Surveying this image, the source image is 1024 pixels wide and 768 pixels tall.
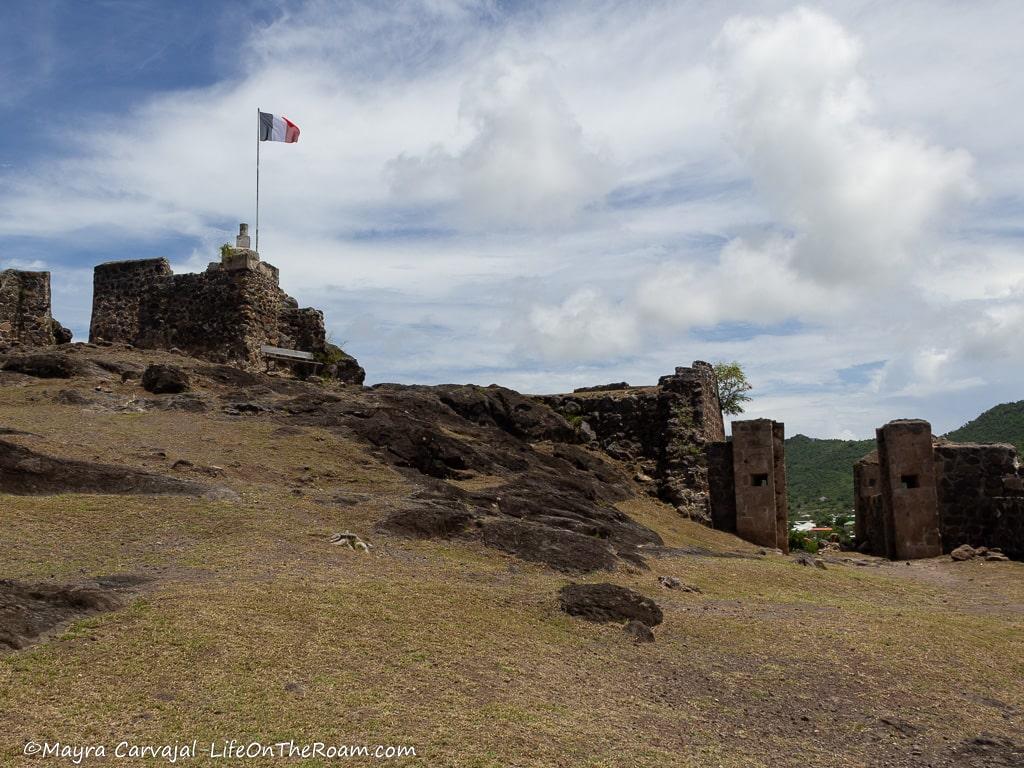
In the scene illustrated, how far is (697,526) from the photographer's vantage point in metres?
24.1

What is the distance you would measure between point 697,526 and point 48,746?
64.9ft

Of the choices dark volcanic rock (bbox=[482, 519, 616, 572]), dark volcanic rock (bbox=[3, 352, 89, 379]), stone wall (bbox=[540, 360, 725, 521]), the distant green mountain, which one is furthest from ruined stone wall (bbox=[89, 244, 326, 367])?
the distant green mountain

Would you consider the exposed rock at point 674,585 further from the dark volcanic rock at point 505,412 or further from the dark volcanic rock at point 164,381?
the dark volcanic rock at point 505,412

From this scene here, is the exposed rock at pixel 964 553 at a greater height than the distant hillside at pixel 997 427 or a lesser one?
lesser

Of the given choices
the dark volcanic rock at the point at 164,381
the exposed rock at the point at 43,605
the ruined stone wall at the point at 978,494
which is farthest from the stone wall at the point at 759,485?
the exposed rock at the point at 43,605

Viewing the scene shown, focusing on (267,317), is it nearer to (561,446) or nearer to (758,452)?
(561,446)

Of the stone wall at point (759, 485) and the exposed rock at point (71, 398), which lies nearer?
the exposed rock at point (71, 398)

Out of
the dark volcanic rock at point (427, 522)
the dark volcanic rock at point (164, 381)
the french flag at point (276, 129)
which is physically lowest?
the dark volcanic rock at point (427, 522)

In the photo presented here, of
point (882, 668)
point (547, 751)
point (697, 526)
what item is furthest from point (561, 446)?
point (547, 751)

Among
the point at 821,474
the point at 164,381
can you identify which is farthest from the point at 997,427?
the point at 164,381

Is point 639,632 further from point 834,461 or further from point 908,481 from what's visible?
point 834,461

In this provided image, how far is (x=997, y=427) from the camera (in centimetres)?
6744

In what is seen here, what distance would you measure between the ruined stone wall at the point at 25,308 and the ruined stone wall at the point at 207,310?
6.62 ft

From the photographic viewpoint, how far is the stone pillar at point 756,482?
24.3 meters
